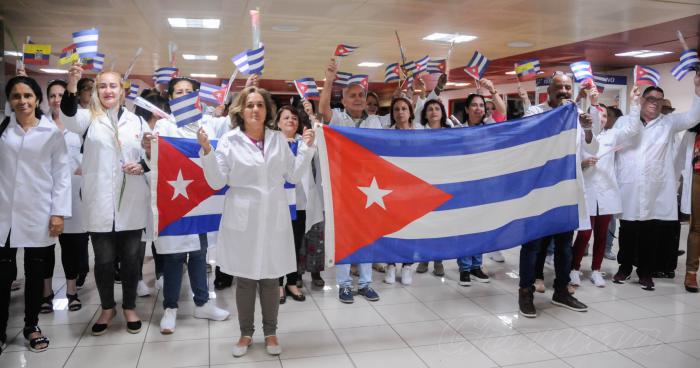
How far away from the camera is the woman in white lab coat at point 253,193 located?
2777mm

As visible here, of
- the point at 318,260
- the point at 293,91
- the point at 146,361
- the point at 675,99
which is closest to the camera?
the point at 146,361

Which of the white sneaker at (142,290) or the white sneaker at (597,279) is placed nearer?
the white sneaker at (142,290)

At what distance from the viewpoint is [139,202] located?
3.20 metres

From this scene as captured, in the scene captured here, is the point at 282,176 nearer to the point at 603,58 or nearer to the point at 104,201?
the point at 104,201

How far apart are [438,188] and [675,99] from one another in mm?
9741

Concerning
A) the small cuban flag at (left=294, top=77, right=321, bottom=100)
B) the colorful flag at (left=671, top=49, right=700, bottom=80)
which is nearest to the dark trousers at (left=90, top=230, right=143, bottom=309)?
the small cuban flag at (left=294, top=77, right=321, bottom=100)

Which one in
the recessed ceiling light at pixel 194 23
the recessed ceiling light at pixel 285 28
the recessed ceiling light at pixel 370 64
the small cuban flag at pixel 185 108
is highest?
Result: the recessed ceiling light at pixel 370 64

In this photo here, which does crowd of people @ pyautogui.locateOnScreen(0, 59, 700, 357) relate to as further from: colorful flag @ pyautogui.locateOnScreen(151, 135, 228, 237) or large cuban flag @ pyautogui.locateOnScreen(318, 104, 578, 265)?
large cuban flag @ pyautogui.locateOnScreen(318, 104, 578, 265)

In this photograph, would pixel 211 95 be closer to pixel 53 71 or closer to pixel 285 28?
pixel 285 28

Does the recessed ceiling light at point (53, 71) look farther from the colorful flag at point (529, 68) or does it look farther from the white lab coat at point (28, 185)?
the colorful flag at point (529, 68)

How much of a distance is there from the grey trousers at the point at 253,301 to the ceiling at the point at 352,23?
4.06 metres

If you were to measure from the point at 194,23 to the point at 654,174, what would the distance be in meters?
6.21

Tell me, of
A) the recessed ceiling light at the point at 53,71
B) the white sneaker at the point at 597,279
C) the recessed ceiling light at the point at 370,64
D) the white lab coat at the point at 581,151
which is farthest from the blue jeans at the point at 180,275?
the recessed ceiling light at the point at 53,71

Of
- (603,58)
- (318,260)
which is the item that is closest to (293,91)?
(603,58)
